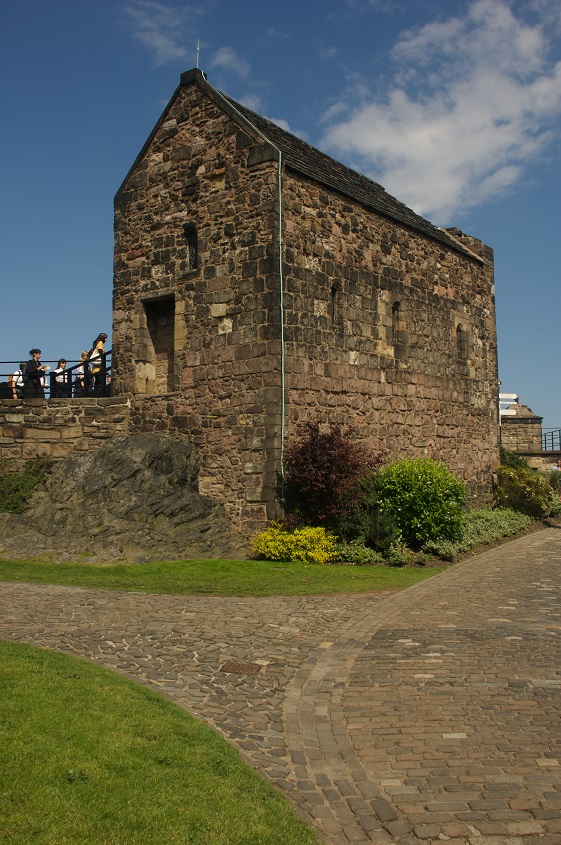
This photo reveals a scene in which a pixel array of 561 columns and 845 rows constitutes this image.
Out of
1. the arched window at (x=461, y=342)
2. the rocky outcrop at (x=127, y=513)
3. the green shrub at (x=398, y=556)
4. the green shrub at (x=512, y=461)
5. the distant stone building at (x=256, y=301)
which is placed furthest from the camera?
the green shrub at (x=512, y=461)

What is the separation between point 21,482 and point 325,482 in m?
7.43

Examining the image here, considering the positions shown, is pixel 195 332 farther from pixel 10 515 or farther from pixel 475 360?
pixel 475 360

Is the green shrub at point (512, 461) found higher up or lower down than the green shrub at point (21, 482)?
higher up

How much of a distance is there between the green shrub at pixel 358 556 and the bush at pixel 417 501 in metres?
1.09

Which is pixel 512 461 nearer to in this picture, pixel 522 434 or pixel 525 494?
pixel 525 494

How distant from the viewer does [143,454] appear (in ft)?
62.0

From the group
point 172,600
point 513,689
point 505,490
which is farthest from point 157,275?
point 513,689

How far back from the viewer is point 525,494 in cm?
2567

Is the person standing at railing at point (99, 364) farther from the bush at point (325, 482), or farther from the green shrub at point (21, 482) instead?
the bush at point (325, 482)

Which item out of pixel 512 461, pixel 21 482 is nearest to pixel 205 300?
pixel 21 482

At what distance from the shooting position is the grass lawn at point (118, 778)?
471 centimetres

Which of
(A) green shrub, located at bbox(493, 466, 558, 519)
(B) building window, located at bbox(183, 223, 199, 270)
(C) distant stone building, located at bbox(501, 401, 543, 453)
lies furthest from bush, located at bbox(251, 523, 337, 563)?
(C) distant stone building, located at bbox(501, 401, 543, 453)

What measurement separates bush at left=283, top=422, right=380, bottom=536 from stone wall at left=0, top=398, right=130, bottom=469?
5.31m

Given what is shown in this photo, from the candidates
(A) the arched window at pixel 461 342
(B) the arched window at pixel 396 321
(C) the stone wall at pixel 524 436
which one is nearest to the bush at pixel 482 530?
(A) the arched window at pixel 461 342
